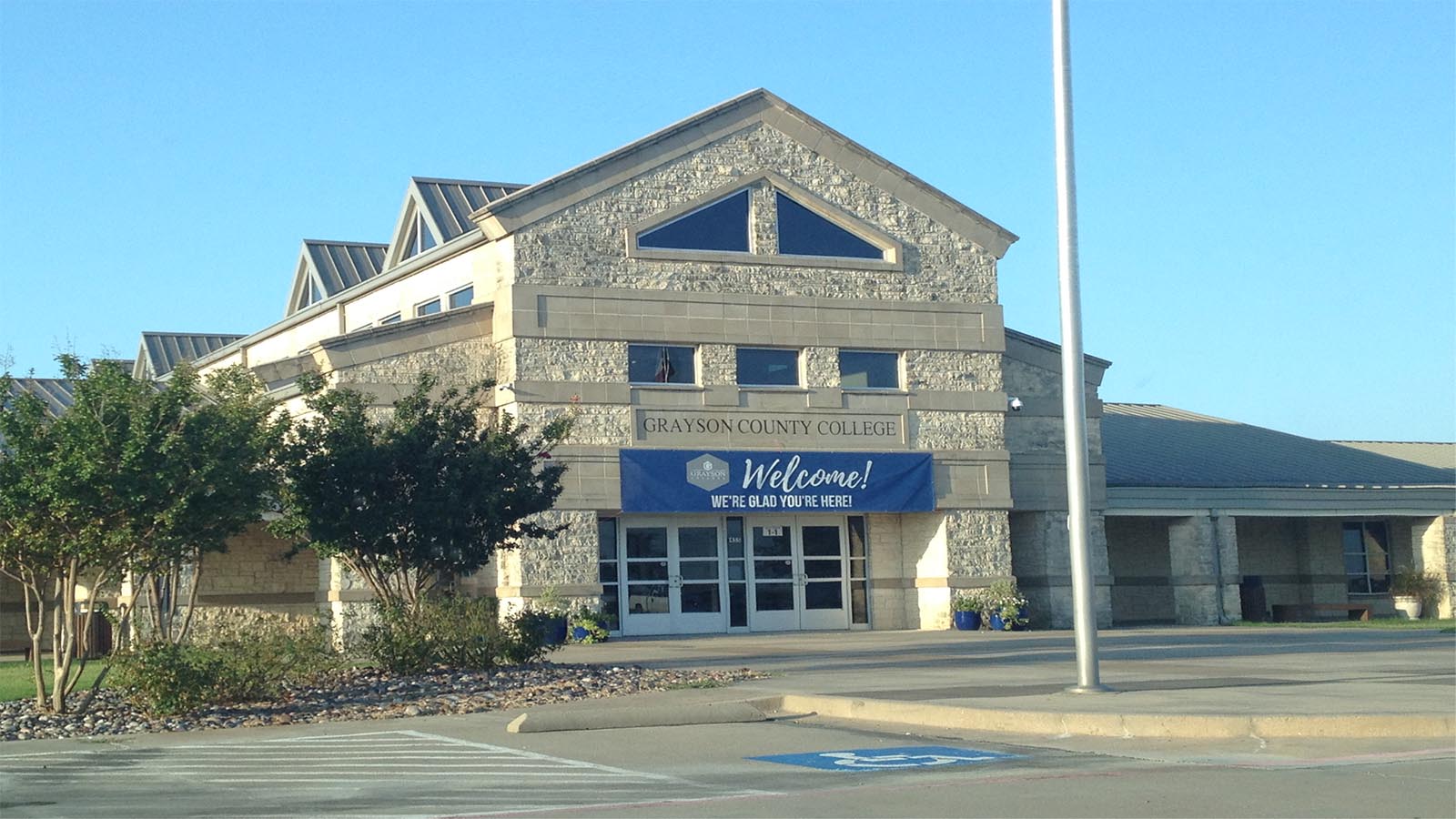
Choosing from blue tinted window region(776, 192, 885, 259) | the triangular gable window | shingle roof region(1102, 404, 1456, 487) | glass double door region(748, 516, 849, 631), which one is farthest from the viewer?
shingle roof region(1102, 404, 1456, 487)

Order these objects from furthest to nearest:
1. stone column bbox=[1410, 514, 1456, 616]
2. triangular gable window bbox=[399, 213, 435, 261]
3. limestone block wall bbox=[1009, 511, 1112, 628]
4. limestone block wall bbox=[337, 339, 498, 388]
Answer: stone column bbox=[1410, 514, 1456, 616]
triangular gable window bbox=[399, 213, 435, 261]
limestone block wall bbox=[1009, 511, 1112, 628]
limestone block wall bbox=[337, 339, 498, 388]

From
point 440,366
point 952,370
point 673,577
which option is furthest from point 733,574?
point 440,366

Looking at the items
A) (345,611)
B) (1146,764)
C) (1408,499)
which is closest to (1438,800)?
(1146,764)

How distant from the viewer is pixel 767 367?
1233 inches

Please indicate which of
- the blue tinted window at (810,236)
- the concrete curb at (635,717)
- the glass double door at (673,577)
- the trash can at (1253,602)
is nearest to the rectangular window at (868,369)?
the blue tinted window at (810,236)

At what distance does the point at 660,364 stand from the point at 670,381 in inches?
16.0

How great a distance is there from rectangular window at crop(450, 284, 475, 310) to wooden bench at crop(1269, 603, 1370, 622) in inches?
876

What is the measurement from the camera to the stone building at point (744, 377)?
29531mm

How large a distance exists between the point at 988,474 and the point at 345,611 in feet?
45.5

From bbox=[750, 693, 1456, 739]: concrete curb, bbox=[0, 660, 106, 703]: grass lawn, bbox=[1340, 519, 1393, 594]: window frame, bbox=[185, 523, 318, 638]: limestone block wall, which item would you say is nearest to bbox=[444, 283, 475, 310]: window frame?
bbox=[185, 523, 318, 638]: limestone block wall

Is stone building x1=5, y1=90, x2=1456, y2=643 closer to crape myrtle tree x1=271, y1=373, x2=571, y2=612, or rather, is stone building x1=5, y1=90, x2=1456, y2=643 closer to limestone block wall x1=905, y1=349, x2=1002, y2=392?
limestone block wall x1=905, y1=349, x2=1002, y2=392

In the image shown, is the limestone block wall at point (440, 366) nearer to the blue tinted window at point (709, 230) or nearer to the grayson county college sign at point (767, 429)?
the grayson county college sign at point (767, 429)

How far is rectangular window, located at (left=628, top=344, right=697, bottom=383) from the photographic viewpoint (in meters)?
30.3

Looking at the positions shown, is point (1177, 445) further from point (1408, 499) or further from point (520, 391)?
point (520, 391)
